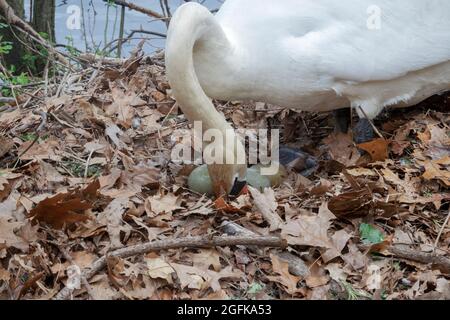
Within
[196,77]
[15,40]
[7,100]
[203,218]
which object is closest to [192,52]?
[196,77]

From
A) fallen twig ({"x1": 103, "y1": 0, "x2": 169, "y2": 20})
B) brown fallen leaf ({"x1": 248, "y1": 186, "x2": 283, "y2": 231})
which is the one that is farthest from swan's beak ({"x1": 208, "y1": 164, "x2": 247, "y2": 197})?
fallen twig ({"x1": 103, "y1": 0, "x2": 169, "y2": 20})

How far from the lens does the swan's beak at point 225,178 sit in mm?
3771

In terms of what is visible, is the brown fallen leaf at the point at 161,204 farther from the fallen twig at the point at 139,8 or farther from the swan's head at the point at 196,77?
the fallen twig at the point at 139,8

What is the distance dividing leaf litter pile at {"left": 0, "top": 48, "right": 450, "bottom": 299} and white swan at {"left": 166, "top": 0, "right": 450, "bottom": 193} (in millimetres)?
392

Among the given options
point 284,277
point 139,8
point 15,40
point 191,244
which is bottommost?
point 284,277

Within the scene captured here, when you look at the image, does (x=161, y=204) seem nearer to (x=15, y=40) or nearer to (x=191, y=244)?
(x=191, y=244)

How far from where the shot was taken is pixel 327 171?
13.8 ft

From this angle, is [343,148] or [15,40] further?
[15,40]

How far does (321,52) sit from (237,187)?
0.88 m

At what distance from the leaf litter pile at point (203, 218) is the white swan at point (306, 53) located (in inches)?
15.4

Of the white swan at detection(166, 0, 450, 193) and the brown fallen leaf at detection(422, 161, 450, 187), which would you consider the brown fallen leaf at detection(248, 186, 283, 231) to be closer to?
the white swan at detection(166, 0, 450, 193)

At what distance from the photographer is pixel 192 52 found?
3746 mm

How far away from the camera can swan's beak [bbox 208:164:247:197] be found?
3771mm

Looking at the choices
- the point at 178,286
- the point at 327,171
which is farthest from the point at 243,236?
the point at 327,171
